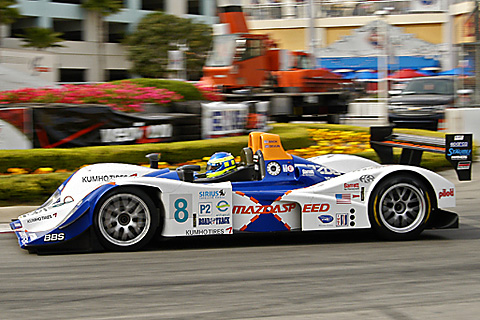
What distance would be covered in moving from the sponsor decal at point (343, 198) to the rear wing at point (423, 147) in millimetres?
1298

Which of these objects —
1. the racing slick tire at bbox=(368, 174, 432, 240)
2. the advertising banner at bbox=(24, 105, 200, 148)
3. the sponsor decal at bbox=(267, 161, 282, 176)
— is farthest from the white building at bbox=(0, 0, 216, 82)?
the racing slick tire at bbox=(368, 174, 432, 240)

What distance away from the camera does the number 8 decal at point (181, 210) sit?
667 centimetres

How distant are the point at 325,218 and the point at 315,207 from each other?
0.16 m

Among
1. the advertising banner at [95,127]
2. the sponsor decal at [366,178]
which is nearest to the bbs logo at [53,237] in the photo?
the sponsor decal at [366,178]

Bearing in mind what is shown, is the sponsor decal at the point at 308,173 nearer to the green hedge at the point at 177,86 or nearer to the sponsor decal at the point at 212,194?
the sponsor decal at the point at 212,194

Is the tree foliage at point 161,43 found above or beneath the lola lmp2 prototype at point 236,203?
above

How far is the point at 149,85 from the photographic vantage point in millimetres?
15797

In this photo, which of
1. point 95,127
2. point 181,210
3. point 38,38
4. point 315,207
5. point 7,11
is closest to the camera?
point 181,210

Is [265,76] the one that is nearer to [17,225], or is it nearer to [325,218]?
[325,218]

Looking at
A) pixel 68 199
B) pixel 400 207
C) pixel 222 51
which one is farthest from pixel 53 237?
pixel 222 51

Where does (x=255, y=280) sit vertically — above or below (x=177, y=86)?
below

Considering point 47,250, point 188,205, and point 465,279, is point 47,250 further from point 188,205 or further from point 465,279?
point 465,279

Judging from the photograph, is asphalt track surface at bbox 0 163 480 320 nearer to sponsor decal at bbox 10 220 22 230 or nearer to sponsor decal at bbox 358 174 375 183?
sponsor decal at bbox 10 220 22 230

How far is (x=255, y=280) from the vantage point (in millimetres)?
5477
